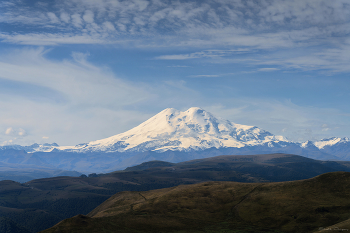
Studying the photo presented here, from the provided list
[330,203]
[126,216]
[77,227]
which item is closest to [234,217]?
[330,203]

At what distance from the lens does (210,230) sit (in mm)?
168375

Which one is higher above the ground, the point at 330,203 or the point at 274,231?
the point at 330,203

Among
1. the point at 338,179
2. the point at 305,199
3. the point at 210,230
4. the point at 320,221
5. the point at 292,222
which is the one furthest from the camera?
the point at 338,179

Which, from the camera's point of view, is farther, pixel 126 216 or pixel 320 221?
pixel 126 216

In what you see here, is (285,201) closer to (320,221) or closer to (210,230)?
(320,221)

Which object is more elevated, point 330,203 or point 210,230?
point 330,203

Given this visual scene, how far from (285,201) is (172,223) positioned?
7462 cm

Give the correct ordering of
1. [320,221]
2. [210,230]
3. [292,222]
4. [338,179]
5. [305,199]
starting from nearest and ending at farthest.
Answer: [320,221] → [292,222] → [210,230] → [305,199] → [338,179]

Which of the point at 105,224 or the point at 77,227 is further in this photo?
the point at 105,224

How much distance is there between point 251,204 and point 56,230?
412 ft

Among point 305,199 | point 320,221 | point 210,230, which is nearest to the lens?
point 320,221

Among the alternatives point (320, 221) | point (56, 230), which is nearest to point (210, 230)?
point (320, 221)

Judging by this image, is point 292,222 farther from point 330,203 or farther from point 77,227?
point 77,227

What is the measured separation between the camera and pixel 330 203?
165375 mm
